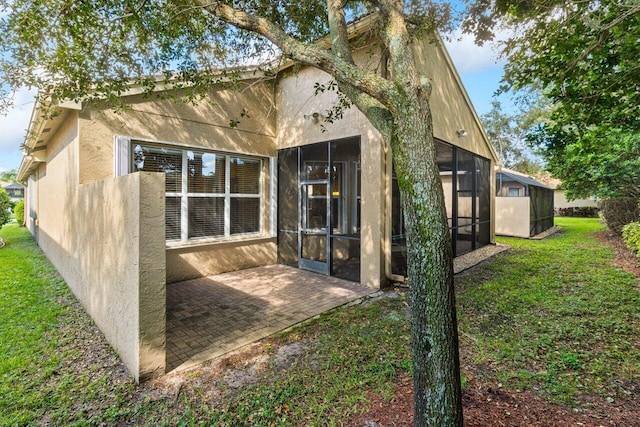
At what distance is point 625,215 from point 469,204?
827 centimetres

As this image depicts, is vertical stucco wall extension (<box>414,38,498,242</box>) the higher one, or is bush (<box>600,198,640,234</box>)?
vertical stucco wall extension (<box>414,38,498,242</box>)

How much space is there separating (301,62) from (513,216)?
14.9 metres

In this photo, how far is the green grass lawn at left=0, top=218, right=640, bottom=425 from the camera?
8.80 feet

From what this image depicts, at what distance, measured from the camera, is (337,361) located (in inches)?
135

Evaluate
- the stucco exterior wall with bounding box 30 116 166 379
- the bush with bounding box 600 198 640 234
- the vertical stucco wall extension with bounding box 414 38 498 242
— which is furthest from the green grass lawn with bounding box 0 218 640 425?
the bush with bounding box 600 198 640 234

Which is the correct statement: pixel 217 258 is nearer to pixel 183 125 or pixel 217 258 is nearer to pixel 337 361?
pixel 183 125

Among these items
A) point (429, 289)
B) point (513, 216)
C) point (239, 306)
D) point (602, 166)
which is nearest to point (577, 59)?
point (429, 289)

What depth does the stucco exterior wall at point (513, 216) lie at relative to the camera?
45.1 ft

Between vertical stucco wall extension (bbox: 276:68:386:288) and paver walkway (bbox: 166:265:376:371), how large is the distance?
0.68 meters

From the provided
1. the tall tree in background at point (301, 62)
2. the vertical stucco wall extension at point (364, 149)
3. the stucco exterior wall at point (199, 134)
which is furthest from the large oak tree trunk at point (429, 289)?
the vertical stucco wall extension at point (364, 149)

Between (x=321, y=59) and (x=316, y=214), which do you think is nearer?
(x=321, y=59)

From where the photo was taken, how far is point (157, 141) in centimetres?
618

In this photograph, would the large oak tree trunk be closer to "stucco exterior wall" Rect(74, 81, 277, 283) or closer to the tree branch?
the tree branch

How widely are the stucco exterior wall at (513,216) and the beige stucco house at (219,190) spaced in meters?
5.30
